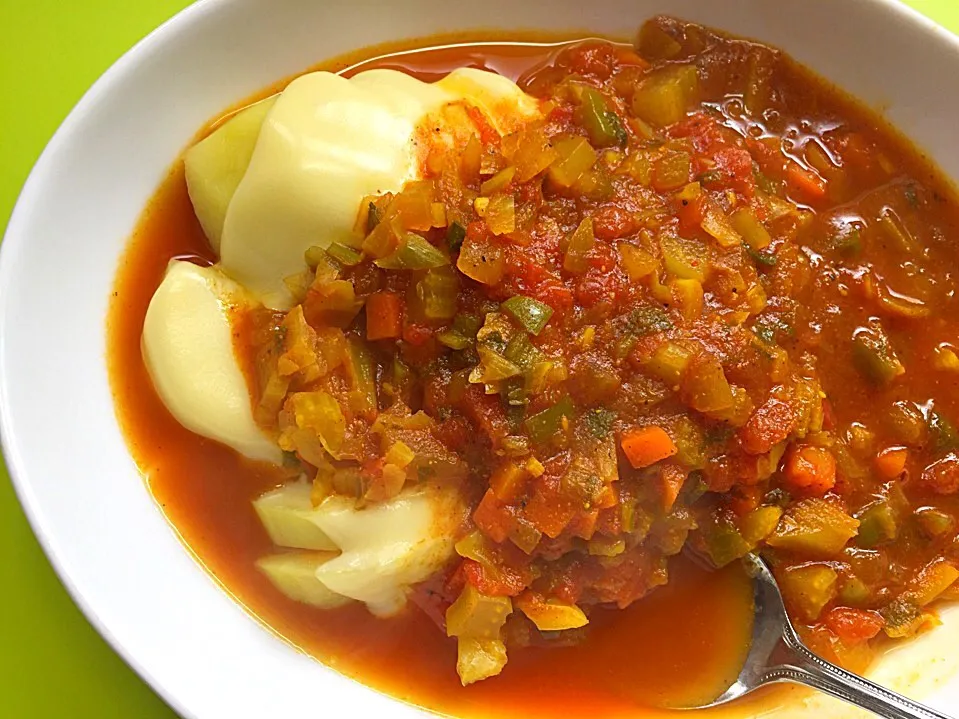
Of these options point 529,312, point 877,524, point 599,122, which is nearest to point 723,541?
point 877,524

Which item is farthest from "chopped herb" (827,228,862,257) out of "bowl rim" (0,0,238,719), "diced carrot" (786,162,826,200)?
"bowl rim" (0,0,238,719)

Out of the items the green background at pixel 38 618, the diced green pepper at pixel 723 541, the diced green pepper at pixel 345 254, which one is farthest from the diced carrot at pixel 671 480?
the green background at pixel 38 618

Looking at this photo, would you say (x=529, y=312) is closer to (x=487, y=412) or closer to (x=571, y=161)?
(x=487, y=412)

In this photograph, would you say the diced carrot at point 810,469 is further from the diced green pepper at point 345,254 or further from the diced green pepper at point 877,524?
the diced green pepper at point 345,254

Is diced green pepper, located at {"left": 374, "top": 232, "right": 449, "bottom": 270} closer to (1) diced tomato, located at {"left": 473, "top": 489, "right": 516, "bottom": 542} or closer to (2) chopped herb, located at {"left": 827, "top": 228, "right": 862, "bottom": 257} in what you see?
(1) diced tomato, located at {"left": 473, "top": 489, "right": 516, "bottom": 542}

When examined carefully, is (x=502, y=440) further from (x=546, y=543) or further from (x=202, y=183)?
(x=202, y=183)

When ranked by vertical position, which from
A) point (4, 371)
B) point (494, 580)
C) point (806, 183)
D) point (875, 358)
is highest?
point (806, 183)
